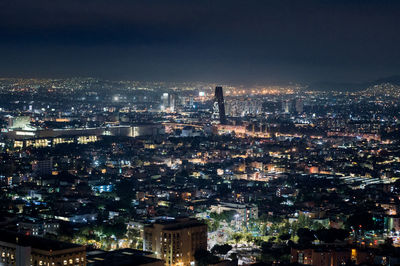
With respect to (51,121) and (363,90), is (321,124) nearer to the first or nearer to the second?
(51,121)

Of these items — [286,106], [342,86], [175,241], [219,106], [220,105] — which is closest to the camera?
[175,241]

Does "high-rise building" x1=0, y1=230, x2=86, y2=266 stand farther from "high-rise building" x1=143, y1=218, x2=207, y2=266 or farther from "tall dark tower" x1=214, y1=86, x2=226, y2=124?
"tall dark tower" x1=214, y1=86, x2=226, y2=124

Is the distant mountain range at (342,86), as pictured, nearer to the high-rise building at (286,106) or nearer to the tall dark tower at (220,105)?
the high-rise building at (286,106)

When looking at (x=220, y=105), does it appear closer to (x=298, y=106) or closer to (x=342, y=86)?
(x=298, y=106)

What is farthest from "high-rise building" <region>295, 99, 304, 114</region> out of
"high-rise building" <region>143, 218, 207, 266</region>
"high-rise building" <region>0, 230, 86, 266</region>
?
"high-rise building" <region>0, 230, 86, 266</region>

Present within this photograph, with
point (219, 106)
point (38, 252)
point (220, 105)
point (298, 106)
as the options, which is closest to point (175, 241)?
point (38, 252)

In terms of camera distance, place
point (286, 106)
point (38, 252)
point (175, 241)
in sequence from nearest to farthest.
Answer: point (38, 252), point (175, 241), point (286, 106)

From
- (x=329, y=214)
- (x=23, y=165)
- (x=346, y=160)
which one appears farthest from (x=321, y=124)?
(x=329, y=214)
